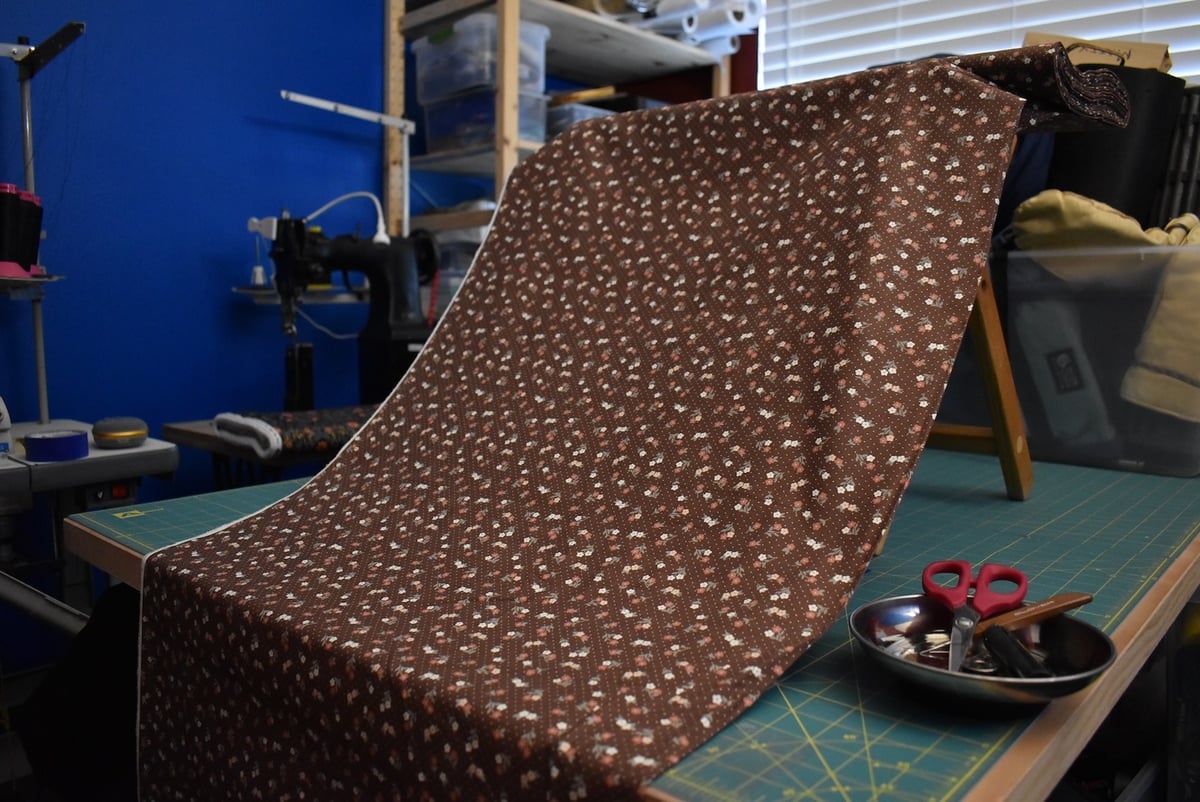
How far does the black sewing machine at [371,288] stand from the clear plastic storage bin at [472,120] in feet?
1.64

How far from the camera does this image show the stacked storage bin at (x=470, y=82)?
2098 mm

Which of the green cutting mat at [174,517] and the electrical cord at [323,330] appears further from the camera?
the electrical cord at [323,330]

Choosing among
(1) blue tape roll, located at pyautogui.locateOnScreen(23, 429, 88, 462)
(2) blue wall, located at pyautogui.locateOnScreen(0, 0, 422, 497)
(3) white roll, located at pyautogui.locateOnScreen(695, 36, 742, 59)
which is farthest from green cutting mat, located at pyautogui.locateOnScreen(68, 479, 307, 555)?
(3) white roll, located at pyautogui.locateOnScreen(695, 36, 742, 59)

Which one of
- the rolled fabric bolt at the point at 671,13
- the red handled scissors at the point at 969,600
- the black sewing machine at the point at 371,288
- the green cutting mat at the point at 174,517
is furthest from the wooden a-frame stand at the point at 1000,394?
the rolled fabric bolt at the point at 671,13

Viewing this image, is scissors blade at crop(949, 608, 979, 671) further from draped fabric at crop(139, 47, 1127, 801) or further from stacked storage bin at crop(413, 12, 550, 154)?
stacked storage bin at crop(413, 12, 550, 154)

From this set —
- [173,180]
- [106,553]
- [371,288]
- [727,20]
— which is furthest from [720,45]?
[106,553]

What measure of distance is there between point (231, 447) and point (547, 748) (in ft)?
3.78

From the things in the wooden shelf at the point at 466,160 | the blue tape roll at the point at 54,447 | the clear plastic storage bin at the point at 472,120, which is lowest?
the blue tape roll at the point at 54,447

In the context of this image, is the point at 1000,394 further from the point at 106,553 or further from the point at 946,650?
the point at 106,553

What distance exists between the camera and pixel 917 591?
2.54ft

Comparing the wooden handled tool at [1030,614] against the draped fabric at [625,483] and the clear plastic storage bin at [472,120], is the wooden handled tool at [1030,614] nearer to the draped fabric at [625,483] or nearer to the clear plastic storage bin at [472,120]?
the draped fabric at [625,483]

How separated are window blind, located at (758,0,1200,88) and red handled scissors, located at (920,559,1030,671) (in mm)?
1711

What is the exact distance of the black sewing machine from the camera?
1722 millimetres

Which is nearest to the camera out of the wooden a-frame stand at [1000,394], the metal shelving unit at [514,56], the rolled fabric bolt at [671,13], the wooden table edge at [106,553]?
the wooden table edge at [106,553]
